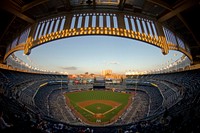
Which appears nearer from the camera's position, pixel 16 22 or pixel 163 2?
pixel 163 2

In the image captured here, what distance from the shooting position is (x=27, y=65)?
3445 inches

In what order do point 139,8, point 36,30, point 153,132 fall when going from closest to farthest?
point 153,132, point 139,8, point 36,30

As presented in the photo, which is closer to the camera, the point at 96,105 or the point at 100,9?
the point at 100,9

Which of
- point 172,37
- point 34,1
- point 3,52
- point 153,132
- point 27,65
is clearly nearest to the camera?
point 153,132

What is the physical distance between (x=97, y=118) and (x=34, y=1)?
24.7 meters

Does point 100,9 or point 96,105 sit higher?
point 100,9

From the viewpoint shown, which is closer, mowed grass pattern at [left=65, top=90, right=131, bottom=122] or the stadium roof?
the stadium roof

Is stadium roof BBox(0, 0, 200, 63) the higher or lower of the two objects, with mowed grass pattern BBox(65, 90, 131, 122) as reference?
higher

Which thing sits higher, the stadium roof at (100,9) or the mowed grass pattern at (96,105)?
the stadium roof at (100,9)

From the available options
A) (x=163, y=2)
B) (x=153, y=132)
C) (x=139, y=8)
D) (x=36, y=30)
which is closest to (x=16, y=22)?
(x=36, y=30)

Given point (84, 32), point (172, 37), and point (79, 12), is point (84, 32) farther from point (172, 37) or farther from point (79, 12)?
point (172, 37)

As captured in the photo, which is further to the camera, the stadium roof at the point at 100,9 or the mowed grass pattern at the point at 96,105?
the mowed grass pattern at the point at 96,105

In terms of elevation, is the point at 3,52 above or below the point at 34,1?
below

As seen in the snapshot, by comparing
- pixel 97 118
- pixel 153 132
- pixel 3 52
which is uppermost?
pixel 3 52
